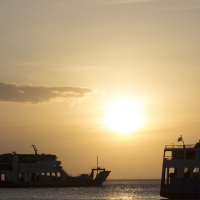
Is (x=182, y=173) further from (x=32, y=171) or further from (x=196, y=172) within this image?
(x=32, y=171)

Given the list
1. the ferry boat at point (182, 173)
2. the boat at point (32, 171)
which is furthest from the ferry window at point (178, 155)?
the boat at point (32, 171)

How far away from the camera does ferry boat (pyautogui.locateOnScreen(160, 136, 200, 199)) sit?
266 feet

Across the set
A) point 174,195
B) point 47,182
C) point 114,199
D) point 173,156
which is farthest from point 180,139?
point 47,182

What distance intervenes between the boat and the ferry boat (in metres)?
73.2

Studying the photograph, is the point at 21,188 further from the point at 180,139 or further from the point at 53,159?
the point at 180,139

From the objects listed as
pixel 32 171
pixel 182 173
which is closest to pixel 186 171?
pixel 182 173

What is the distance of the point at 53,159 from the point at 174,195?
78735 millimetres

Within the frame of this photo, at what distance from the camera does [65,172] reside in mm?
159875

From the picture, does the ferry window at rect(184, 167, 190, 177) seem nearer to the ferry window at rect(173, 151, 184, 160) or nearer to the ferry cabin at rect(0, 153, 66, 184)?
the ferry window at rect(173, 151, 184, 160)

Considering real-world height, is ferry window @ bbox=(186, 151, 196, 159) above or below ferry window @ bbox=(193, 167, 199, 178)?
above

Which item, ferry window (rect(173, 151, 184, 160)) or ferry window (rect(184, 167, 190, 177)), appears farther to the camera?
ferry window (rect(173, 151, 184, 160))

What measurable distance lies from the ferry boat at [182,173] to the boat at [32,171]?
73217 millimetres

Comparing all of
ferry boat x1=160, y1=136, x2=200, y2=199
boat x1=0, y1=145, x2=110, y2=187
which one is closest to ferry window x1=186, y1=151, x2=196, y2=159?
ferry boat x1=160, y1=136, x2=200, y2=199

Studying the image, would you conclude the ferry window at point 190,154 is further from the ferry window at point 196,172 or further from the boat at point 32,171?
the boat at point 32,171
